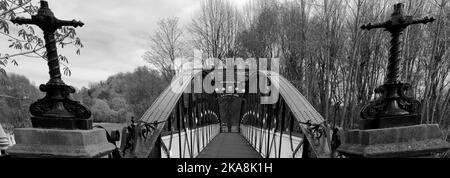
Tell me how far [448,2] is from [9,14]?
42.3 ft

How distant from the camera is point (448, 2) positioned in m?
9.12

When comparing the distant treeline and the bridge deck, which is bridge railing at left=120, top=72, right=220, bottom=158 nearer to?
the bridge deck

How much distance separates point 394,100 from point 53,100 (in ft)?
11.3

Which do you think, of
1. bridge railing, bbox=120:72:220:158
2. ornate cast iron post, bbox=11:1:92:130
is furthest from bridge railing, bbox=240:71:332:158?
ornate cast iron post, bbox=11:1:92:130

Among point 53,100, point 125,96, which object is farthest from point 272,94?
point 125,96

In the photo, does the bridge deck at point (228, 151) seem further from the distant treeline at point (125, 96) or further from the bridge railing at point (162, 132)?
the distant treeline at point (125, 96)

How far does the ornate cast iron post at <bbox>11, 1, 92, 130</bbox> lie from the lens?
2.37 m

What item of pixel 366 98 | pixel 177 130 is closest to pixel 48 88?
pixel 177 130

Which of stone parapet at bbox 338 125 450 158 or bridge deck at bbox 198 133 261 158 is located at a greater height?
stone parapet at bbox 338 125 450 158

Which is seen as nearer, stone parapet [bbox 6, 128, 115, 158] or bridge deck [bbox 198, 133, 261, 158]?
stone parapet [bbox 6, 128, 115, 158]

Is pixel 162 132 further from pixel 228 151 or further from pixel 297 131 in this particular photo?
pixel 228 151

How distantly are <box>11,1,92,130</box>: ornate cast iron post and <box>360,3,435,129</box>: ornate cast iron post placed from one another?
2920mm
